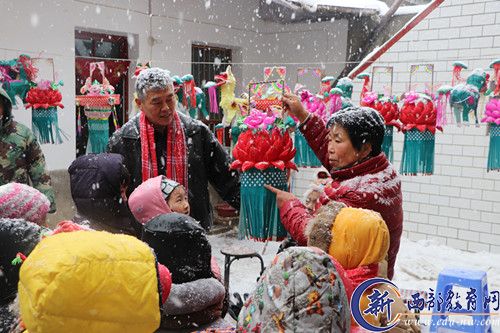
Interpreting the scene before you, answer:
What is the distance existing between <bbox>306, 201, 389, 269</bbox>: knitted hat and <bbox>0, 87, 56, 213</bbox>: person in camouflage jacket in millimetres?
2270

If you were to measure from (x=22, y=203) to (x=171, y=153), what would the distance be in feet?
3.04

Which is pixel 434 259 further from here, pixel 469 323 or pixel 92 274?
pixel 92 274

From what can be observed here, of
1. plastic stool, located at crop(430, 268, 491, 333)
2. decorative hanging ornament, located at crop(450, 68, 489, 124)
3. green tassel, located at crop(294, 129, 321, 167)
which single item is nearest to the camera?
plastic stool, located at crop(430, 268, 491, 333)

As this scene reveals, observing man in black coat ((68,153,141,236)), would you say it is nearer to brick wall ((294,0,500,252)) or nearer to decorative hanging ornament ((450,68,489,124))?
decorative hanging ornament ((450,68,489,124))

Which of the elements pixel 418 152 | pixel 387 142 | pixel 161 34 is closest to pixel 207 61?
pixel 161 34

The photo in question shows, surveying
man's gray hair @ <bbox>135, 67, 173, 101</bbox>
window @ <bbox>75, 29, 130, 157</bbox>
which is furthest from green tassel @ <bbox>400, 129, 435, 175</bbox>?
window @ <bbox>75, 29, 130, 157</bbox>

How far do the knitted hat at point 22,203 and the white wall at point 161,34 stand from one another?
2766 millimetres

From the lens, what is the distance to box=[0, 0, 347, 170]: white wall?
548 centimetres

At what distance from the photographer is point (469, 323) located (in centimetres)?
254

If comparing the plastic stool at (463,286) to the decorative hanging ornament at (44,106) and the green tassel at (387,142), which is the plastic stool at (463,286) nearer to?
the green tassel at (387,142)

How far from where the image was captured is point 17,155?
3.18m

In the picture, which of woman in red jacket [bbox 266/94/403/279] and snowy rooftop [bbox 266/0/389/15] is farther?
snowy rooftop [bbox 266/0/389/15]

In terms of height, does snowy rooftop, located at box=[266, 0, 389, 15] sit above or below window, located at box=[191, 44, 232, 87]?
above

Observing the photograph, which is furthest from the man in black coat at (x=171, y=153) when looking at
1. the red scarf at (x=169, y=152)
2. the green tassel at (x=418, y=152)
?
the green tassel at (x=418, y=152)
